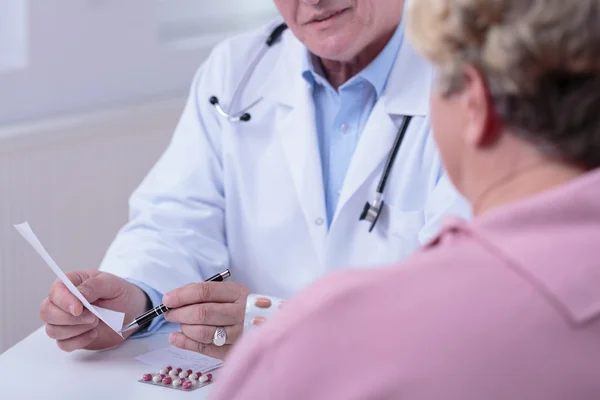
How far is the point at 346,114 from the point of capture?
6.41 feet

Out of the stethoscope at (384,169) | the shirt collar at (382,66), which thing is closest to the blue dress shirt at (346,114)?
the shirt collar at (382,66)

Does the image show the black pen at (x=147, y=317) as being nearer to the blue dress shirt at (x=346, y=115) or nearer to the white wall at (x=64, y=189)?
the blue dress shirt at (x=346, y=115)

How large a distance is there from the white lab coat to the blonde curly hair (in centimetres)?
83

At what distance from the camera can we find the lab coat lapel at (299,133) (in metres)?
1.89

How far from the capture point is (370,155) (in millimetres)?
1854

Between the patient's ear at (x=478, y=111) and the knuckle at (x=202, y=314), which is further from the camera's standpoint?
the knuckle at (x=202, y=314)

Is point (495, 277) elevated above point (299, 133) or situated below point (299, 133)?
above

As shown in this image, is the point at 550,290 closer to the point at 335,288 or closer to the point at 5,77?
the point at 335,288

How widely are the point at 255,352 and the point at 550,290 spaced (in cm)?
27

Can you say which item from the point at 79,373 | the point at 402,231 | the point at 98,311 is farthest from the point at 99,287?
the point at 402,231

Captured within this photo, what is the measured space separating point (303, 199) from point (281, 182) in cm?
9

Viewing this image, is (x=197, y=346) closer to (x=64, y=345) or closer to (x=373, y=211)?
(x=64, y=345)

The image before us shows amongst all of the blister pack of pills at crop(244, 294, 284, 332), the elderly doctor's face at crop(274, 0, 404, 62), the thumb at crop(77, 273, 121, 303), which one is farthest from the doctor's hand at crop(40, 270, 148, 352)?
the elderly doctor's face at crop(274, 0, 404, 62)

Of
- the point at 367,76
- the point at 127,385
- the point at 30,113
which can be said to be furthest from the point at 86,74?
the point at 127,385
